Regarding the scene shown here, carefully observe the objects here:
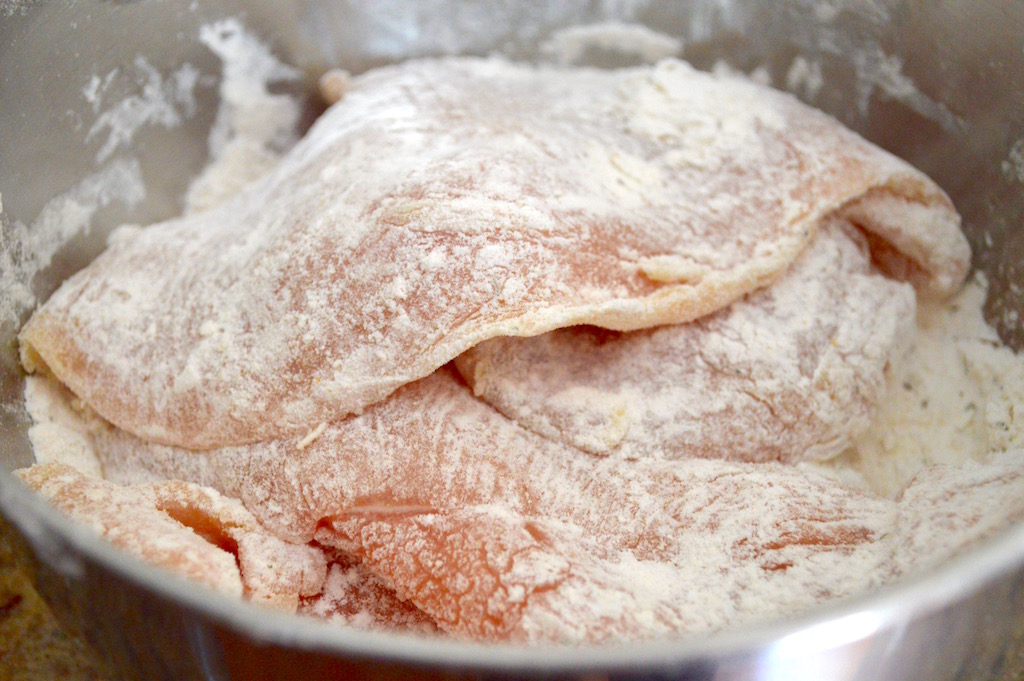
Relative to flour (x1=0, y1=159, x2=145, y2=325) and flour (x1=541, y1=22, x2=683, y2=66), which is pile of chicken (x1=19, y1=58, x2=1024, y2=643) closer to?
flour (x1=0, y1=159, x2=145, y2=325)

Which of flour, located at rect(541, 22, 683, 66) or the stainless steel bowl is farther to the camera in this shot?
flour, located at rect(541, 22, 683, 66)

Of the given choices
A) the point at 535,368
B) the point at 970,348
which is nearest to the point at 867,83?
the point at 970,348

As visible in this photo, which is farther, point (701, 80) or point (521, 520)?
point (701, 80)

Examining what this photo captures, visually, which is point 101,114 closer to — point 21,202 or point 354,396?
point 21,202

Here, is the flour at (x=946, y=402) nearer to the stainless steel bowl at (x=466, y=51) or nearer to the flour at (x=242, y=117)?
the stainless steel bowl at (x=466, y=51)

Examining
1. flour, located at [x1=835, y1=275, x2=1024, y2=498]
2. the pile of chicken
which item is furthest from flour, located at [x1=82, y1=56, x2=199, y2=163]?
flour, located at [x1=835, y1=275, x2=1024, y2=498]

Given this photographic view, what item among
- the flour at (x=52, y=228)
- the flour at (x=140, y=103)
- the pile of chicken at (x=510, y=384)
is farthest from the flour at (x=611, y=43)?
the flour at (x=52, y=228)

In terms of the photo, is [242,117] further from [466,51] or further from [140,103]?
[466,51]

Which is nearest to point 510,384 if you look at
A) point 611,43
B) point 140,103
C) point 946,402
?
point 946,402
